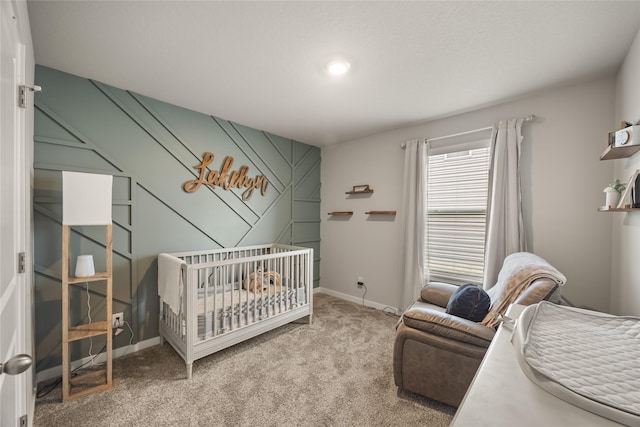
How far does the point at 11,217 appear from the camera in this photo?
106 cm

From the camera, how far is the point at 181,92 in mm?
2342

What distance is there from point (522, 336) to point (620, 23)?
1.90 m

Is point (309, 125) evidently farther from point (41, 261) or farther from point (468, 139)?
point (41, 261)

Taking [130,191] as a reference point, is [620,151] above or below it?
above

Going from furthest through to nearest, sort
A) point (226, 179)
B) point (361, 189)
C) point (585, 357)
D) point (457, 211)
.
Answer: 1. point (361, 189)
2. point (226, 179)
3. point (457, 211)
4. point (585, 357)

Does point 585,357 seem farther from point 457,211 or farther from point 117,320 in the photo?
point 117,320

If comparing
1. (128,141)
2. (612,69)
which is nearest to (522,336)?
(612,69)

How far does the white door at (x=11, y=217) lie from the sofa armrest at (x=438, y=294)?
256 cm

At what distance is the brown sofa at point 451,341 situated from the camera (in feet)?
4.92

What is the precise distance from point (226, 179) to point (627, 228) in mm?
3390

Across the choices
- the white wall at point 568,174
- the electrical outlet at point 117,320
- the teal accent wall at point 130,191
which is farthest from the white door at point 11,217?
the white wall at point 568,174

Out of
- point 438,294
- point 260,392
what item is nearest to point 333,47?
point 438,294

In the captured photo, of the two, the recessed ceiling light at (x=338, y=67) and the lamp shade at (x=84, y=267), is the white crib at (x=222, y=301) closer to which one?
the lamp shade at (x=84, y=267)

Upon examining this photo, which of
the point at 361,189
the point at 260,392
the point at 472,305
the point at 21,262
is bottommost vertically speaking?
the point at 260,392
